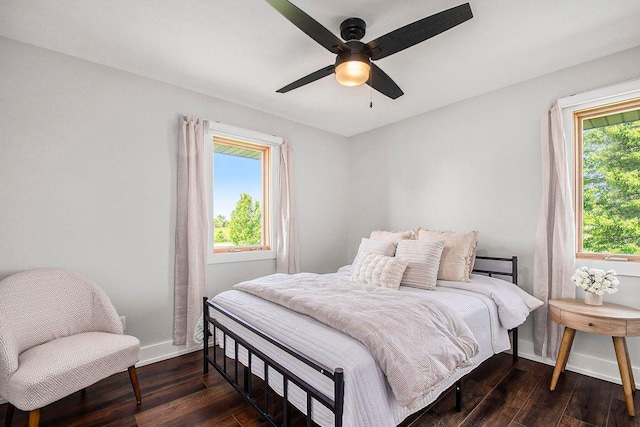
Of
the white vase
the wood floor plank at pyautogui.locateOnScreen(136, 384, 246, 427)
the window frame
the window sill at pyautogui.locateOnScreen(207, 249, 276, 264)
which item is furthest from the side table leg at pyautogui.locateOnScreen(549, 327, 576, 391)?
the window sill at pyautogui.locateOnScreen(207, 249, 276, 264)

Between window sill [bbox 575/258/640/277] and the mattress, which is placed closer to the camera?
the mattress

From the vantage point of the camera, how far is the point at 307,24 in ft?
5.52

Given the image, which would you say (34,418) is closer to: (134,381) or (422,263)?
(134,381)

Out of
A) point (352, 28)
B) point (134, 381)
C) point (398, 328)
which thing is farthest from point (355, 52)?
point (134, 381)

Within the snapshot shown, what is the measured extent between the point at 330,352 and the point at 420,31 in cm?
181

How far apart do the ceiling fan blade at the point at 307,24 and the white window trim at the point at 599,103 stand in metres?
2.13

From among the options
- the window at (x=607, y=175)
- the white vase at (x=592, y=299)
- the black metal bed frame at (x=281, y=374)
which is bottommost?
the black metal bed frame at (x=281, y=374)

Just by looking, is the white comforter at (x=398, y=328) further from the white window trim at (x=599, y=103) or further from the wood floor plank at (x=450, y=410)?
the white window trim at (x=599, y=103)

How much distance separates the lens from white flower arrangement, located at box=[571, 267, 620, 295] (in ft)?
7.33

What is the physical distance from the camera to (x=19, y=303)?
2.00 meters

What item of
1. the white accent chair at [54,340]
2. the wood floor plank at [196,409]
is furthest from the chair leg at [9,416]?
the wood floor plank at [196,409]

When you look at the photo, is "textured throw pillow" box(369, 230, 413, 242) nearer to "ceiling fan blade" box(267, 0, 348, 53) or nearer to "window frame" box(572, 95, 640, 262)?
"window frame" box(572, 95, 640, 262)

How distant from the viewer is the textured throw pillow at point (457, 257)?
2.74 metres

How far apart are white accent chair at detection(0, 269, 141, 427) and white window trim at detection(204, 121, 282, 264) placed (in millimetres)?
1136
